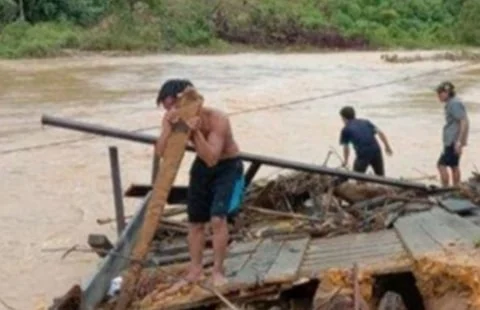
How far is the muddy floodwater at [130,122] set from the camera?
1335 cm

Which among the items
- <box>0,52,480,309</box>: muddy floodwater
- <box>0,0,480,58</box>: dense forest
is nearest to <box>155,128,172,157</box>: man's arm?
<box>0,52,480,309</box>: muddy floodwater

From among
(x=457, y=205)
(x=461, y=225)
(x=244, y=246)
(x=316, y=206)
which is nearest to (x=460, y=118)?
(x=316, y=206)

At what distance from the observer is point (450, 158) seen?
12.7 meters

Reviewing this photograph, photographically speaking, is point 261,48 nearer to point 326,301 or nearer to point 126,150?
point 126,150

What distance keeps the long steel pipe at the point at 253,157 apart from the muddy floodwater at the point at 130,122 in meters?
1.57

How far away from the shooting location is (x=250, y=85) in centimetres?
3170

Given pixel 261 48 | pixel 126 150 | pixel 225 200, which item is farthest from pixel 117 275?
pixel 261 48

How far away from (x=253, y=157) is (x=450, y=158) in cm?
426

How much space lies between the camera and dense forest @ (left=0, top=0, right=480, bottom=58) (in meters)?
44.3

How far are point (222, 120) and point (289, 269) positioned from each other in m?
0.99

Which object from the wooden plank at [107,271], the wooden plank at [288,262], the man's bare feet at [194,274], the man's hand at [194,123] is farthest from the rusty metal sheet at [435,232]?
the wooden plank at [107,271]

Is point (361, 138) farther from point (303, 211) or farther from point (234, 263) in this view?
point (234, 263)

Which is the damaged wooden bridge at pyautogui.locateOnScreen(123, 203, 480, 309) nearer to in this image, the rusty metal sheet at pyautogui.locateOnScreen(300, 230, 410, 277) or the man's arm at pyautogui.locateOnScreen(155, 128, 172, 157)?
the rusty metal sheet at pyautogui.locateOnScreen(300, 230, 410, 277)

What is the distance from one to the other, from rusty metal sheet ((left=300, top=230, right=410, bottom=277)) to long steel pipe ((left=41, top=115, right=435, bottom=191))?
90 centimetres
